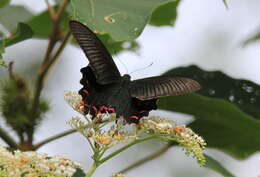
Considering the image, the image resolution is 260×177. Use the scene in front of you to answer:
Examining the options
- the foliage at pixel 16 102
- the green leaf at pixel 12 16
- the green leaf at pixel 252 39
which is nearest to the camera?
the foliage at pixel 16 102

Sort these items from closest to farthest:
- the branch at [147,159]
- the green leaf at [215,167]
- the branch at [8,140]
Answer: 1. the green leaf at [215,167]
2. the branch at [8,140]
3. the branch at [147,159]

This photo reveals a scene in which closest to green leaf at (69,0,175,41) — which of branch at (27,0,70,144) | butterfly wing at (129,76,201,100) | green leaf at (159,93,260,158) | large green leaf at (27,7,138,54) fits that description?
butterfly wing at (129,76,201,100)

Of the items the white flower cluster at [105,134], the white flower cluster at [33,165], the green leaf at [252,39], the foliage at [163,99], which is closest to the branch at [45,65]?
the foliage at [163,99]

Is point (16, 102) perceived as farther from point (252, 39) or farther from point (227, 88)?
point (252, 39)

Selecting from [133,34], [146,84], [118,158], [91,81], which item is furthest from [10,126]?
[118,158]

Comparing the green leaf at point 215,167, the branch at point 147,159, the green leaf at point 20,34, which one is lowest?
the branch at point 147,159

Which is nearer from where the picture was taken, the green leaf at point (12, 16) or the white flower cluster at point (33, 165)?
the white flower cluster at point (33, 165)

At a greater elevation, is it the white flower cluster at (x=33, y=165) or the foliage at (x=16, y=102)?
the white flower cluster at (x=33, y=165)

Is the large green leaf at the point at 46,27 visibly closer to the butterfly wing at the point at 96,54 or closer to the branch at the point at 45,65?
the branch at the point at 45,65
